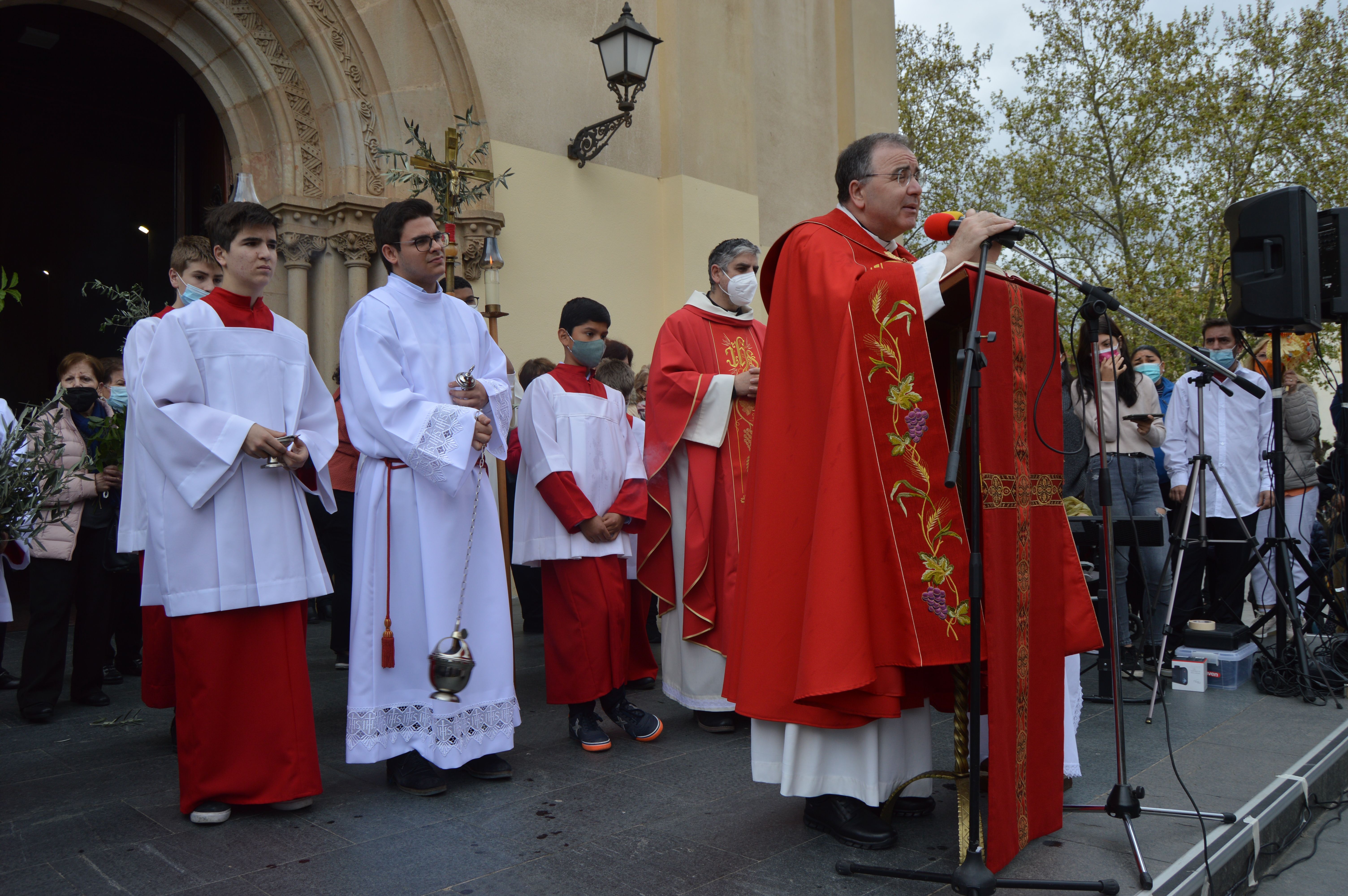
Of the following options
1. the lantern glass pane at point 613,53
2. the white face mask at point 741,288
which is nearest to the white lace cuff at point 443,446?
the white face mask at point 741,288

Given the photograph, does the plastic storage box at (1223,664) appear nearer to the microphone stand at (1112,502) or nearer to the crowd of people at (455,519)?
the crowd of people at (455,519)

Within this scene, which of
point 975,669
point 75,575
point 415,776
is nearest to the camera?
point 975,669

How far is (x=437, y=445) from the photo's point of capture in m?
3.66

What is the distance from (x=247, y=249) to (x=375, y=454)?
0.83 meters

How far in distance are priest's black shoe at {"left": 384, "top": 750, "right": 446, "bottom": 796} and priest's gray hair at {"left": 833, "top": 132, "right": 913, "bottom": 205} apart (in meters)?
2.40

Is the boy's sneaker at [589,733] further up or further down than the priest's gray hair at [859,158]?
further down

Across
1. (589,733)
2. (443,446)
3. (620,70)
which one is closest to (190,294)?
(443,446)

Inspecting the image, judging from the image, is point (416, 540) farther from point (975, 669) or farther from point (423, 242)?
point (975, 669)

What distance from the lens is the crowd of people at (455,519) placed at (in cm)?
308

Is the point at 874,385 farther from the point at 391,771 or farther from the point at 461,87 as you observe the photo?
the point at 461,87

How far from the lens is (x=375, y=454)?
12.4 ft

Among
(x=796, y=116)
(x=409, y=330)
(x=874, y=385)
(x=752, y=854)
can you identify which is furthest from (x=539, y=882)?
(x=796, y=116)

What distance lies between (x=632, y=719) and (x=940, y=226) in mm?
2502

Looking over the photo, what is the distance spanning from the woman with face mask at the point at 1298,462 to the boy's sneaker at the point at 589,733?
4599 millimetres
